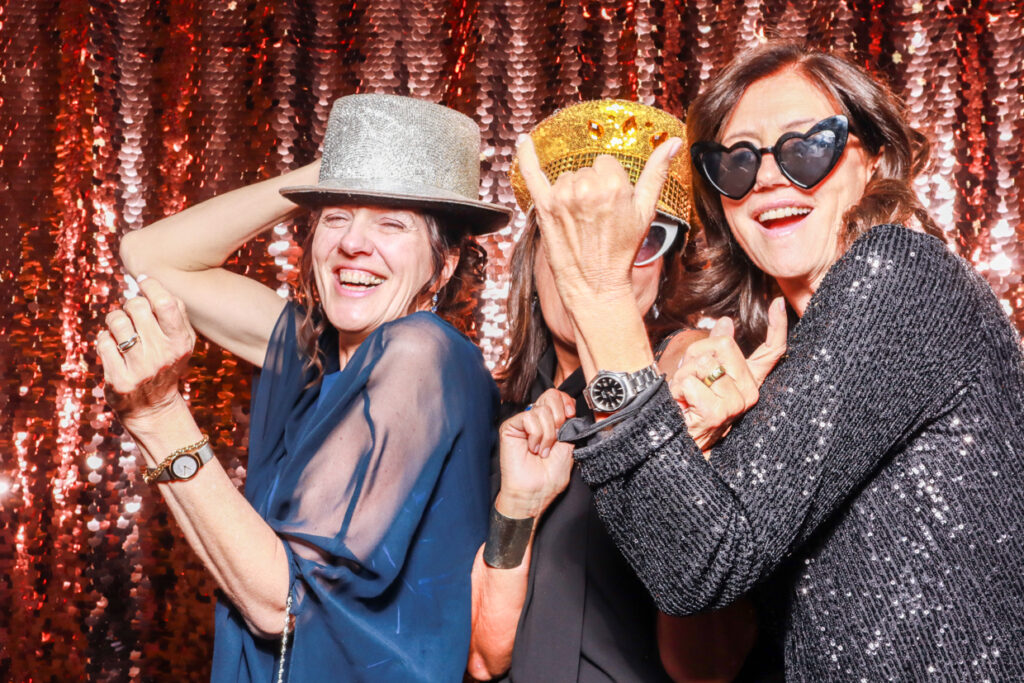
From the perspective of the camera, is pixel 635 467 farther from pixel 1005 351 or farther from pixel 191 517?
pixel 191 517

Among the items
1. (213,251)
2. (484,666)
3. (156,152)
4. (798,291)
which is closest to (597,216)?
(798,291)

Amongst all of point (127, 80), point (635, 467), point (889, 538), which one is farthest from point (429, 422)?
point (127, 80)

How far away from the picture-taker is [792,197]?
48.6 inches

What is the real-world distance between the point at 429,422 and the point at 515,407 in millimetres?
380

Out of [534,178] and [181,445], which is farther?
[181,445]

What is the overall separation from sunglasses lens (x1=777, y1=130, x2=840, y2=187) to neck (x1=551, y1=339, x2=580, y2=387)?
52 cm

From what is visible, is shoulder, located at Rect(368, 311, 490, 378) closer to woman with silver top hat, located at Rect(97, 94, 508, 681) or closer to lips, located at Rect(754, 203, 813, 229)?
woman with silver top hat, located at Rect(97, 94, 508, 681)

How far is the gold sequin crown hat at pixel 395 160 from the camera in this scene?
1.42 meters

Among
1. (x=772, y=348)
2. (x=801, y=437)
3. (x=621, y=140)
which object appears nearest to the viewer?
(x=801, y=437)

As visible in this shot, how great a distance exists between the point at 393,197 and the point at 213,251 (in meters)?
0.46

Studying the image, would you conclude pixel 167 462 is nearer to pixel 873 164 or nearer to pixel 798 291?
pixel 798 291

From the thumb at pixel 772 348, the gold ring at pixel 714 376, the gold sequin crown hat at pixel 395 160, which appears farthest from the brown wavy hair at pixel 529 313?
the gold ring at pixel 714 376

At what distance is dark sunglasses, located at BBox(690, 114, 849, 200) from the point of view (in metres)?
1.20

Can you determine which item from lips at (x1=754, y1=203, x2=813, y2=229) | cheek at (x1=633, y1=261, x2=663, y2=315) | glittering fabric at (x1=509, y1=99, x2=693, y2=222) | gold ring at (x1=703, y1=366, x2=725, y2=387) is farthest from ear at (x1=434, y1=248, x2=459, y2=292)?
gold ring at (x1=703, y1=366, x2=725, y2=387)
